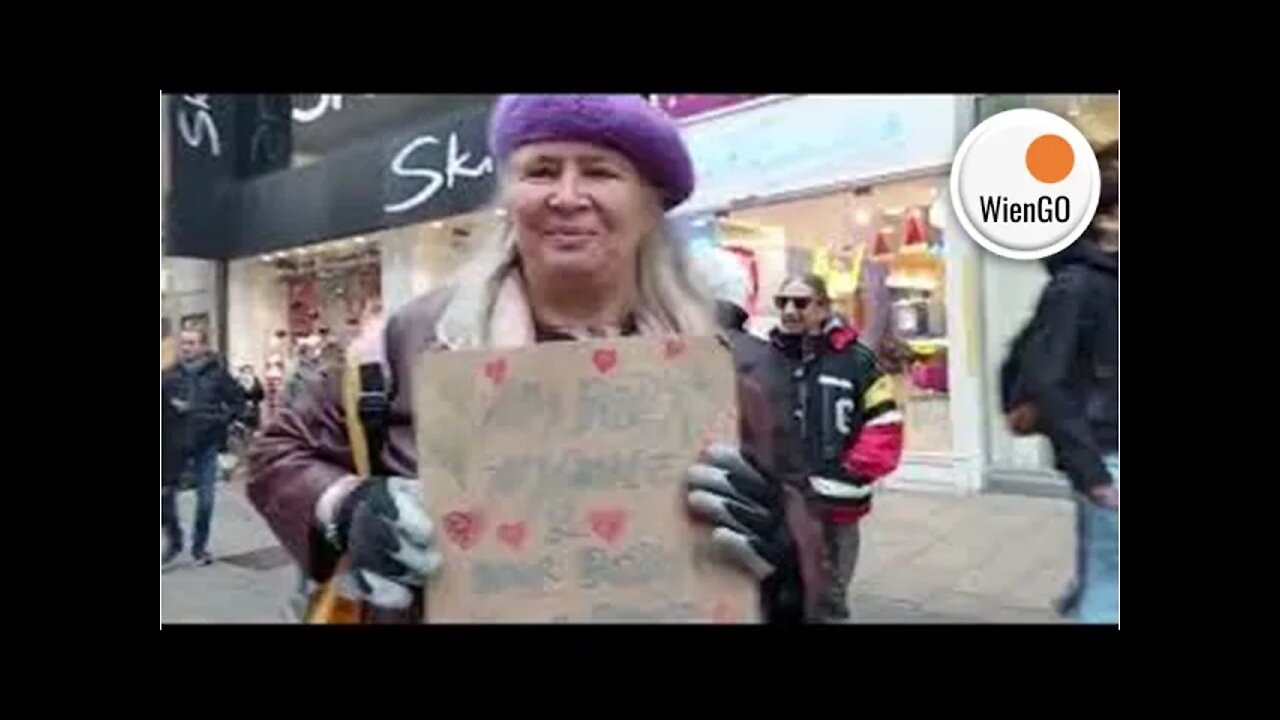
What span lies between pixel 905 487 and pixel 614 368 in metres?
0.98

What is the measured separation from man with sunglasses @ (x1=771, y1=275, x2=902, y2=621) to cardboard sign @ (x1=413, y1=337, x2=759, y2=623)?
0.75 ft

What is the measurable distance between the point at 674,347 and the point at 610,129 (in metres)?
0.70

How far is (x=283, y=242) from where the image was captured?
11.3 feet

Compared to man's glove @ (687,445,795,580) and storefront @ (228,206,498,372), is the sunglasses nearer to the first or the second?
man's glove @ (687,445,795,580)

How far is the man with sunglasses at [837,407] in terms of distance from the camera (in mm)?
3340

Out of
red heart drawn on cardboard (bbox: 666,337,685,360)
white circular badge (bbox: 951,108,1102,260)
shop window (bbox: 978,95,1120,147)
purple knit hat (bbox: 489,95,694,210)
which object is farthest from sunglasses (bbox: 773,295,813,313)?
shop window (bbox: 978,95,1120,147)

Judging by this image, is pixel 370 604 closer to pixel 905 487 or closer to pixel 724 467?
pixel 724 467

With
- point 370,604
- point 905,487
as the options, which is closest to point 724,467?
point 905,487

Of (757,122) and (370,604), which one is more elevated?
(757,122)

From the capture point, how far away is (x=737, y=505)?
3.32 m

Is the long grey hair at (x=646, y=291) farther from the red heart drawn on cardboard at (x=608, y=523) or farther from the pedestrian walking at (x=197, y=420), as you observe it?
the pedestrian walking at (x=197, y=420)

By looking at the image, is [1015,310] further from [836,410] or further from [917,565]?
[917,565]

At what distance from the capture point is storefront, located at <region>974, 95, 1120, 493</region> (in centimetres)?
333

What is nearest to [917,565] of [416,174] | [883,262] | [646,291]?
[883,262]
